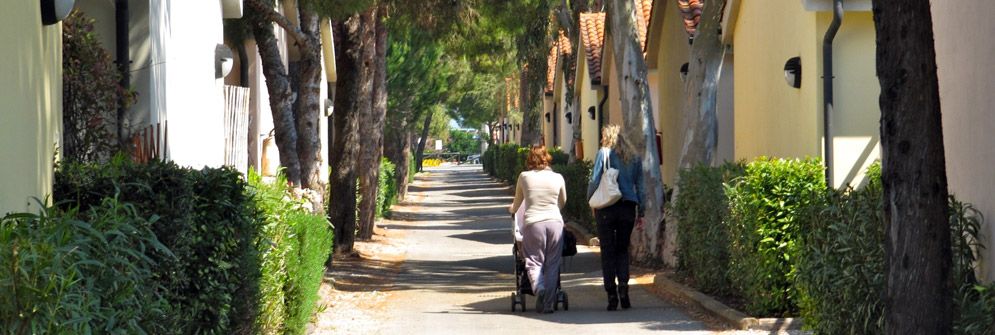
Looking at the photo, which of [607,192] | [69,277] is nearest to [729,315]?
[607,192]

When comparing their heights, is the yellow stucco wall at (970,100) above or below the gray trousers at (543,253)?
above

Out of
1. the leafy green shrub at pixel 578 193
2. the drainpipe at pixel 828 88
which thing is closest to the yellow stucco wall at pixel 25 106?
the drainpipe at pixel 828 88

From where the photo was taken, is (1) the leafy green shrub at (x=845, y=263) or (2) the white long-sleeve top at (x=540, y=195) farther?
(2) the white long-sleeve top at (x=540, y=195)

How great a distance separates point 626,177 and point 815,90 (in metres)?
2.07

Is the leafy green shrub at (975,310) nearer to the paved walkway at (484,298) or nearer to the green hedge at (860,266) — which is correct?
the green hedge at (860,266)

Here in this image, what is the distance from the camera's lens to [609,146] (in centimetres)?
1318

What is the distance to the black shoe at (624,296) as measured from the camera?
12.9m

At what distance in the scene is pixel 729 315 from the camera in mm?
11625

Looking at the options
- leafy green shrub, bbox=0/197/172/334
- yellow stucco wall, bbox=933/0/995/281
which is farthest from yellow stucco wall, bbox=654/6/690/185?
leafy green shrub, bbox=0/197/172/334

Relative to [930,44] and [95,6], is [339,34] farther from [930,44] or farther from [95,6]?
[930,44]

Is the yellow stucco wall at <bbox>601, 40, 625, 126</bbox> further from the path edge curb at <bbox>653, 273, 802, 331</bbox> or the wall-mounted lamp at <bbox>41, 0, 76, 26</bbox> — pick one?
the wall-mounted lamp at <bbox>41, 0, 76, 26</bbox>

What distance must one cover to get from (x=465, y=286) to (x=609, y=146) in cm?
378

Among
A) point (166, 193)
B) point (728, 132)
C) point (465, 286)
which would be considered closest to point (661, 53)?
point (728, 132)

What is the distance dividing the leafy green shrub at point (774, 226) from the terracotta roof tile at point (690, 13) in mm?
8052
